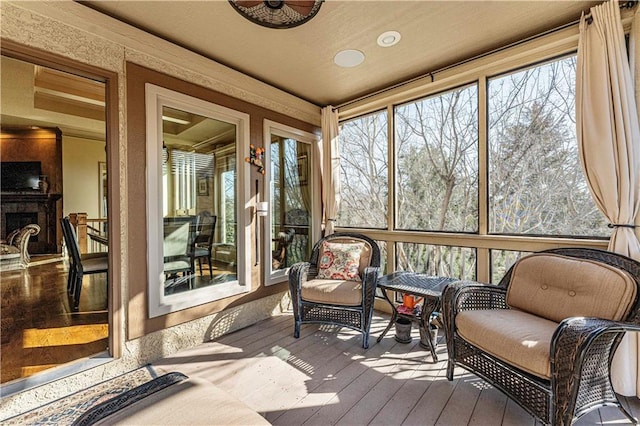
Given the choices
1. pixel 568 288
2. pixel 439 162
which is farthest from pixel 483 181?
pixel 568 288

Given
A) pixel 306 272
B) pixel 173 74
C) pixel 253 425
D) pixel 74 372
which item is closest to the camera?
pixel 253 425

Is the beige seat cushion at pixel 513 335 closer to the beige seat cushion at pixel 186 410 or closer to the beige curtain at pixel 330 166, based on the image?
the beige seat cushion at pixel 186 410

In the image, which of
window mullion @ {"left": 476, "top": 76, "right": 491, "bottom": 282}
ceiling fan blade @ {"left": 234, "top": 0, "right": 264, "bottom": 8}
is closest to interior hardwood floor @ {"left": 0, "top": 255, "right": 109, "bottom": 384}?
ceiling fan blade @ {"left": 234, "top": 0, "right": 264, "bottom": 8}

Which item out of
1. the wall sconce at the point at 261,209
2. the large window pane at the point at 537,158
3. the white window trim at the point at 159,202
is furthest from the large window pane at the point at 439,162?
the white window trim at the point at 159,202

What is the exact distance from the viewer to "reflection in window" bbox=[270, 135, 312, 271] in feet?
12.1

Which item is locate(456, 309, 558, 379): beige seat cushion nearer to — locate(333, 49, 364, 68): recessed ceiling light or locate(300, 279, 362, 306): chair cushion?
locate(300, 279, 362, 306): chair cushion

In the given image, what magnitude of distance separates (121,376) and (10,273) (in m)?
4.53

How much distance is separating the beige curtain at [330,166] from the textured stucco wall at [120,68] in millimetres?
1175

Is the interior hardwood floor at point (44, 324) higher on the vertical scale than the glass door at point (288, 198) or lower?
lower

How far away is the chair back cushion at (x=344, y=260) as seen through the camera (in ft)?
10.4

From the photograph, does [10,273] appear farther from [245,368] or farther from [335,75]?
[335,75]

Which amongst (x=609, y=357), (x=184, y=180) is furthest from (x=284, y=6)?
(x=609, y=357)

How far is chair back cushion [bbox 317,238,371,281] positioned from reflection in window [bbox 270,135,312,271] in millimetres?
643

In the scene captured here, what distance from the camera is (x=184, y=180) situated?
2885 millimetres
